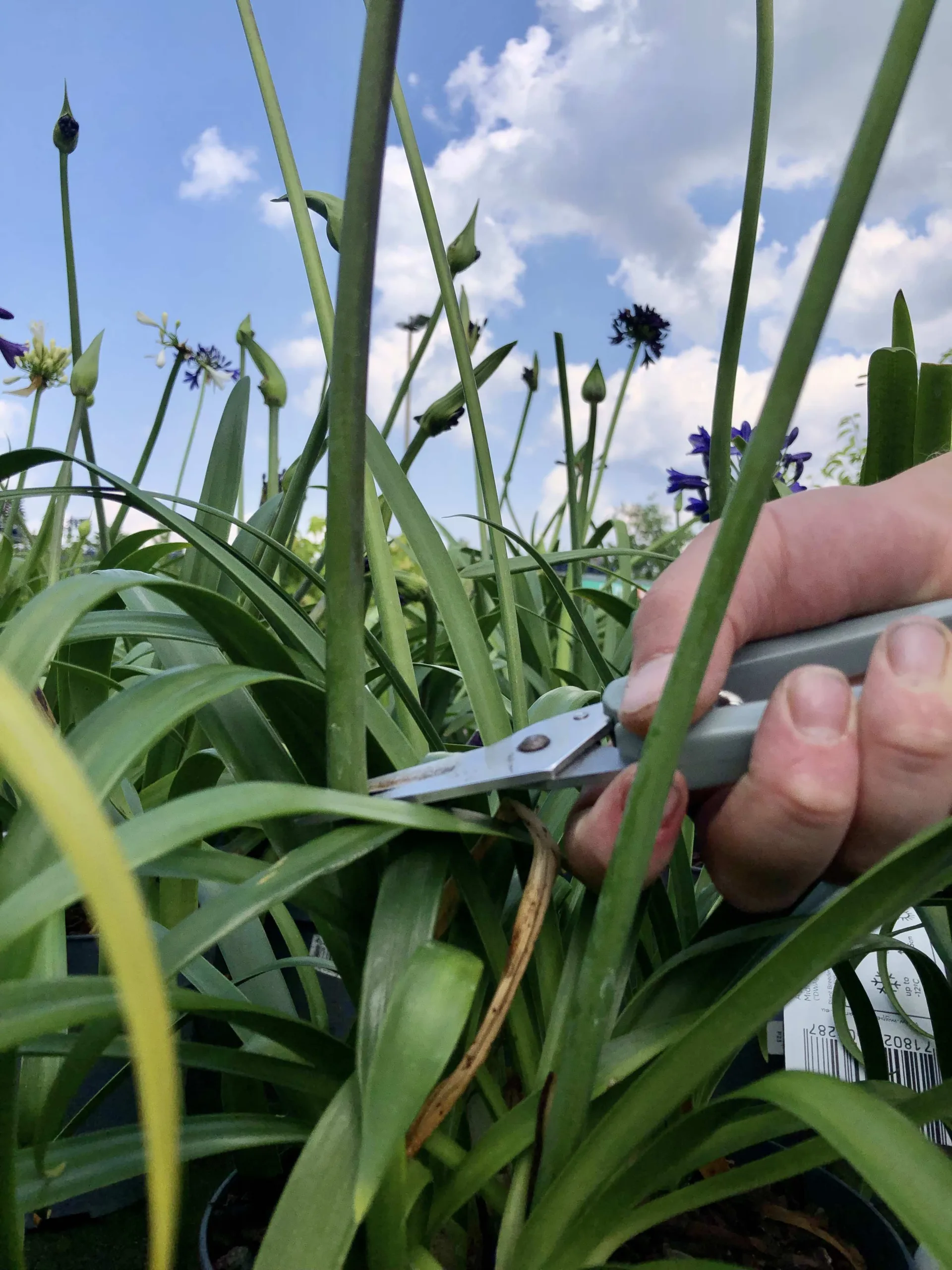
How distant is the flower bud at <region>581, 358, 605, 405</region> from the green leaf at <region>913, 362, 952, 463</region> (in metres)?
0.35

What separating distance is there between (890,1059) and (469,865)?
378 millimetres

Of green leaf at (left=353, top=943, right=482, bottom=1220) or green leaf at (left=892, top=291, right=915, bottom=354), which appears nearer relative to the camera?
green leaf at (left=353, top=943, right=482, bottom=1220)

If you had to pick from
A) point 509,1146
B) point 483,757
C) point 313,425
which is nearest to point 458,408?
point 313,425

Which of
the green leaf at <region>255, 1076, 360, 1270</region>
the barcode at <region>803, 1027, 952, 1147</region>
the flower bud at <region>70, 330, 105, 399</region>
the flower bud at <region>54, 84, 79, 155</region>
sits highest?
the flower bud at <region>54, 84, 79, 155</region>

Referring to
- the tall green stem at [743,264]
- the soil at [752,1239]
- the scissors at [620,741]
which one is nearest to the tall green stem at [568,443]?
the tall green stem at [743,264]

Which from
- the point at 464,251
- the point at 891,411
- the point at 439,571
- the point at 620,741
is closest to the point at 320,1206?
the point at 620,741

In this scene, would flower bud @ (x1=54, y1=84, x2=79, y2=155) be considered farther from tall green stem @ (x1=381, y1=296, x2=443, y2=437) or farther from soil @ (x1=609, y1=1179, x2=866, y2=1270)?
soil @ (x1=609, y1=1179, x2=866, y2=1270)

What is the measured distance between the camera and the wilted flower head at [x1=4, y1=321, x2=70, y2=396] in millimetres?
1219

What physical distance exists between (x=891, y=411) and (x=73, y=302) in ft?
2.43

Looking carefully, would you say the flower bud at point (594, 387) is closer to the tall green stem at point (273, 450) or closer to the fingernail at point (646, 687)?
the tall green stem at point (273, 450)

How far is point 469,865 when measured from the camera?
321 mm

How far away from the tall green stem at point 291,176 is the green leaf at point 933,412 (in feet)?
1.22

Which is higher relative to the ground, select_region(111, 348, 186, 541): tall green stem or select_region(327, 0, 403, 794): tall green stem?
select_region(111, 348, 186, 541): tall green stem

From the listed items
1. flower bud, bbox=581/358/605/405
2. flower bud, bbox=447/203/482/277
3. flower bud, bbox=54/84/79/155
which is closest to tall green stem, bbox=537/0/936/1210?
flower bud, bbox=447/203/482/277
